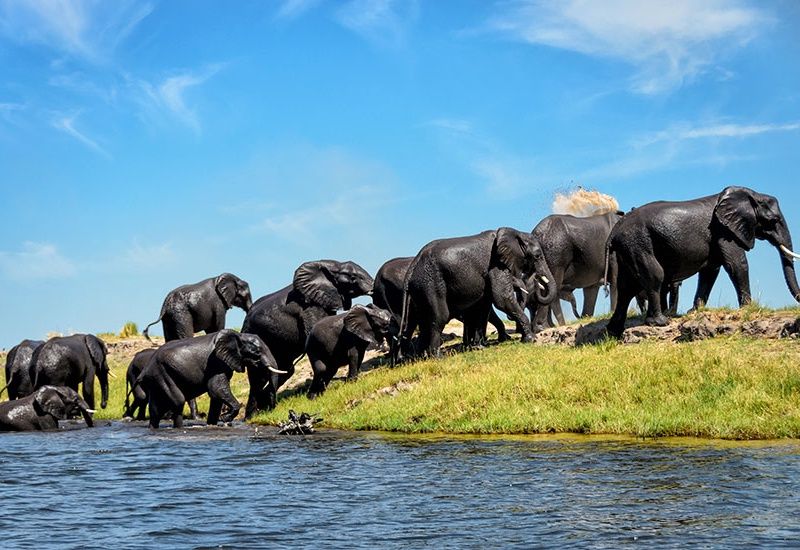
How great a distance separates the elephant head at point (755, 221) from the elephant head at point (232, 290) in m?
11.9

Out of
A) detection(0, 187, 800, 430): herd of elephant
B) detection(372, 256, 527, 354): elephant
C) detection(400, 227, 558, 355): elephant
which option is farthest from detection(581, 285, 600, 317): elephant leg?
detection(400, 227, 558, 355): elephant

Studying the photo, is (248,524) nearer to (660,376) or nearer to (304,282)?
(660,376)

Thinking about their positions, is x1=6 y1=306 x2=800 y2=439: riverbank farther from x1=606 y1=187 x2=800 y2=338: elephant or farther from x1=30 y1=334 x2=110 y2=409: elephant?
x1=30 y1=334 x2=110 y2=409: elephant

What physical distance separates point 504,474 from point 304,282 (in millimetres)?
10805

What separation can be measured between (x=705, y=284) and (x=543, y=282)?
3124 mm

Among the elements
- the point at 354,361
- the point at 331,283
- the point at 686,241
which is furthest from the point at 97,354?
the point at 686,241

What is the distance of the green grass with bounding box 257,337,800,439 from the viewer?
1453 centimetres

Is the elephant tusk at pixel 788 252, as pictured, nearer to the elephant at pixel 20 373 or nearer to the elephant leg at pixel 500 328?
the elephant leg at pixel 500 328

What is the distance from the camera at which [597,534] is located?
8883 mm

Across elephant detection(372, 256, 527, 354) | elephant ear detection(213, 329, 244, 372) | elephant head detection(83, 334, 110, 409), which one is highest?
elephant detection(372, 256, 527, 354)

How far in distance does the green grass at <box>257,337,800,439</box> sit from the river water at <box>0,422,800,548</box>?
76cm

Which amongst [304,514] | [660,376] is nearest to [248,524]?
[304,514]

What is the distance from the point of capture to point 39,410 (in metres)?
21.3

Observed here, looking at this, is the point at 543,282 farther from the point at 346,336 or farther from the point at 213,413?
the point at 213,413
